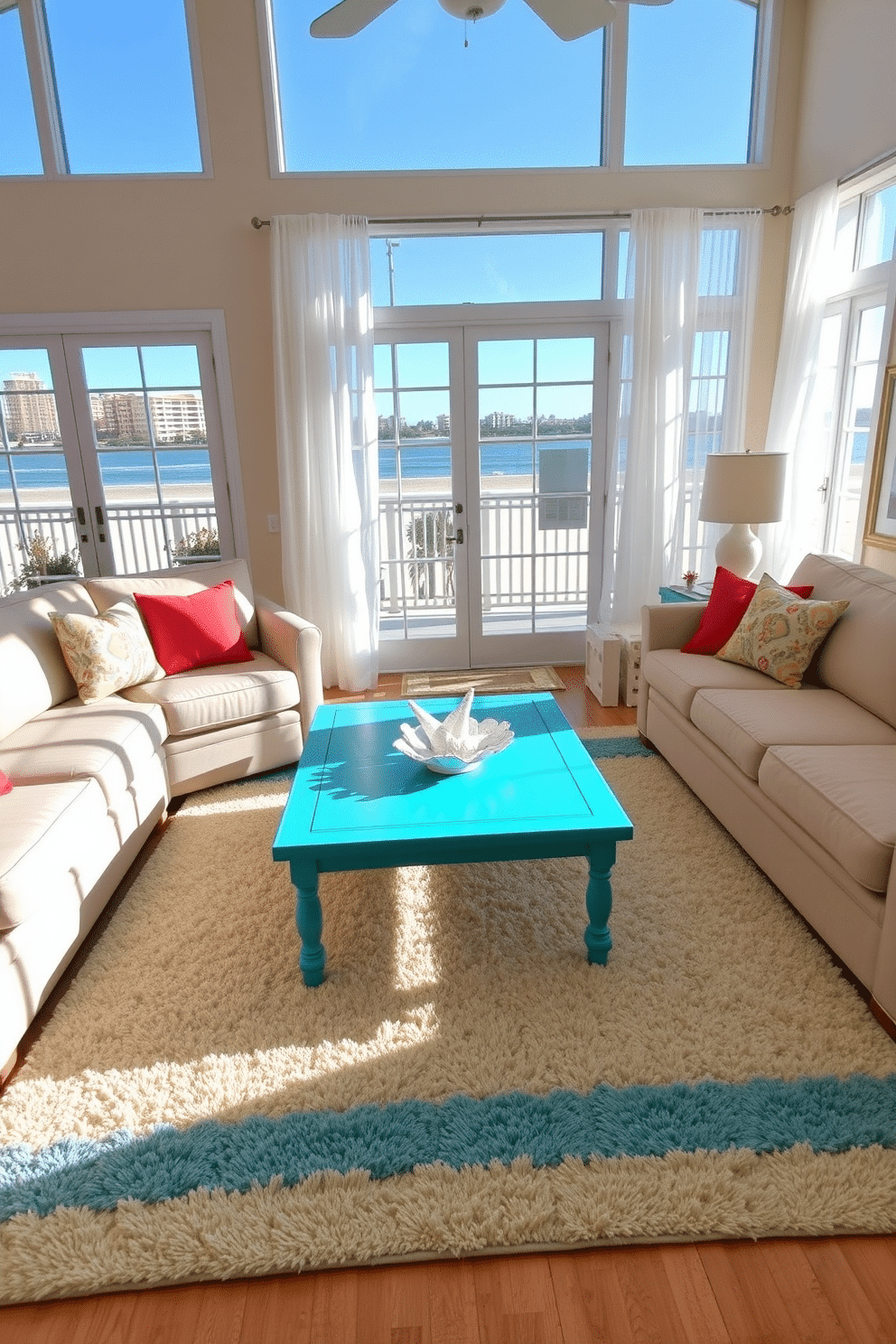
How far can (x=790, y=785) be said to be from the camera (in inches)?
93.1

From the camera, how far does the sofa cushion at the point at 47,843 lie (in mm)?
1996

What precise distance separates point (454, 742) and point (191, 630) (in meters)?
1.66

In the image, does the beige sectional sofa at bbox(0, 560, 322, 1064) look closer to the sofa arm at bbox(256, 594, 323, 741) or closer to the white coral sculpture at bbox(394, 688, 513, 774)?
the sofa arm at bbox(256, 594, 323, 741)

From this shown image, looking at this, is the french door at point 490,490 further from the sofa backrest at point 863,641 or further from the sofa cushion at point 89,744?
the sofa cushion at point 89,744

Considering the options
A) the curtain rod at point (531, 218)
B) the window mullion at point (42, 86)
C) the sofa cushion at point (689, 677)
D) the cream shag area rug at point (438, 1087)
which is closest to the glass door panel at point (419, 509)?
the curtain rod at point (531, 218)

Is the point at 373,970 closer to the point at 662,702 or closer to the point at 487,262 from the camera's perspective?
the point at 662,702

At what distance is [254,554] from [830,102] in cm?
389

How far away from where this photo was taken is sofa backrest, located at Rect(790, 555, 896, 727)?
9.27 feet

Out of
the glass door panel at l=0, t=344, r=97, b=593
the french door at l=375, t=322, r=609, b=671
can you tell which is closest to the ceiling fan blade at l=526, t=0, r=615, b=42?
the french door at l=375, t=322, r=609, b=671

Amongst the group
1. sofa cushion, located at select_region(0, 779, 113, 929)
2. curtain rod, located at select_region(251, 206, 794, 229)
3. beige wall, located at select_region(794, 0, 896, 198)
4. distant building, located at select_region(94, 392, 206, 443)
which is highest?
beige wall, located at select_region(794, 0, 896, 198)

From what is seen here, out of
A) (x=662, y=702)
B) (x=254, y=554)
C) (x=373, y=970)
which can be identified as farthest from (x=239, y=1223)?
(x=254, y=554)

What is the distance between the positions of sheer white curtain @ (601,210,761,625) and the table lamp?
25.1 inches

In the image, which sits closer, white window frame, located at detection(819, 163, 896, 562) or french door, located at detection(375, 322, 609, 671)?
white window frame, located at detection(819, 163, 896, 562)

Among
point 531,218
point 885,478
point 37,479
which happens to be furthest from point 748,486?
point 37,479
